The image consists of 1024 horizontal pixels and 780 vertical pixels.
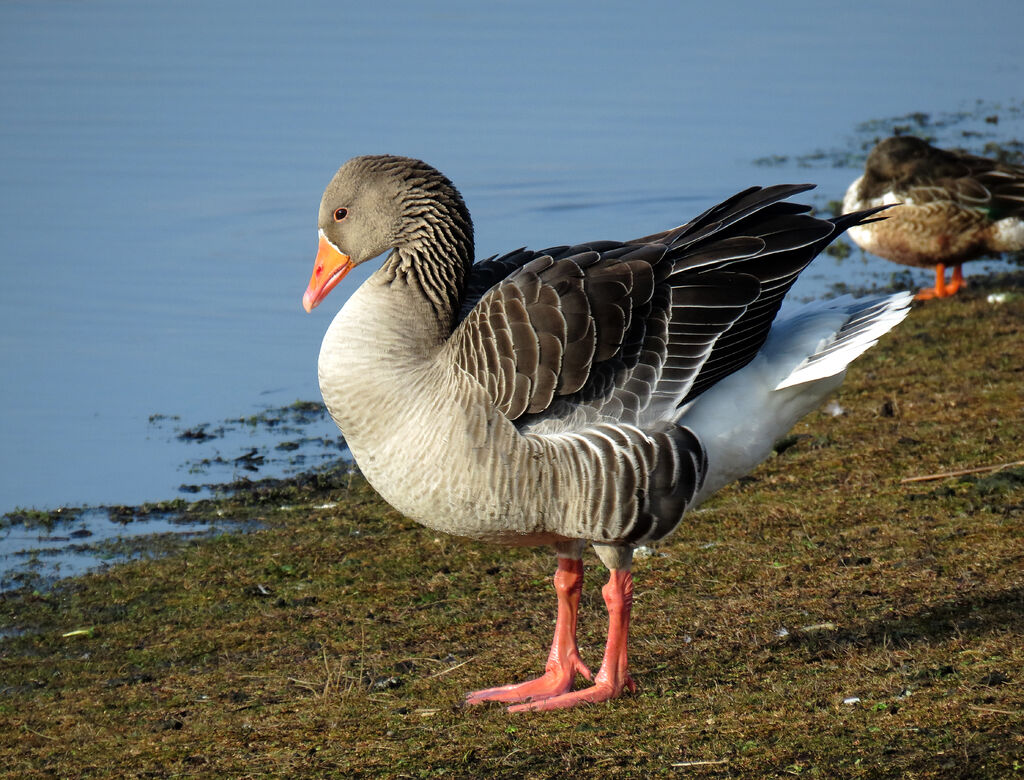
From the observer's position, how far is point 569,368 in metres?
4.95

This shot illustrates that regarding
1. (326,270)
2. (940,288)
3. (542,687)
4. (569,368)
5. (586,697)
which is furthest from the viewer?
Result: (940,288)

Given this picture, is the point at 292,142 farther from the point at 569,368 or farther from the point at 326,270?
the point at 569,368

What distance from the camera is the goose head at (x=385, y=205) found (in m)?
5.35

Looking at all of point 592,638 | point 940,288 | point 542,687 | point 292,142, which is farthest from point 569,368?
point 292,142

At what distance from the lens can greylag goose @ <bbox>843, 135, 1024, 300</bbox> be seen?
1096 cm

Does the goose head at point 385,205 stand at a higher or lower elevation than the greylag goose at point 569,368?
higher

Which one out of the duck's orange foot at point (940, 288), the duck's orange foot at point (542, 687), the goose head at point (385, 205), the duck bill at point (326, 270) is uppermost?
the goose head at point (385, 205)

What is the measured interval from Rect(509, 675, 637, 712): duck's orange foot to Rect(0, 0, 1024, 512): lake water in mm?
4239

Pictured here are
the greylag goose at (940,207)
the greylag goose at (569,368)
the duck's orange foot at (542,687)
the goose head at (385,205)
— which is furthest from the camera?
the greylag goose at (940,207)

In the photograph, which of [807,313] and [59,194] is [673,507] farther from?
[59,194]

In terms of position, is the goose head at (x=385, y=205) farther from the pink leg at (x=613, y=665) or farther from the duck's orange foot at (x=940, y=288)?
the duck's orange foot at (x=940, y=288)

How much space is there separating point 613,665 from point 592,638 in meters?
0.76

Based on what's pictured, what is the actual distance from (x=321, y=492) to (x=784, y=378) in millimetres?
3876

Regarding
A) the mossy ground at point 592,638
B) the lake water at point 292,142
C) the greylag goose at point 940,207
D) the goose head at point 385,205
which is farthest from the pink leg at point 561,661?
the greylag goose at point 940,207
